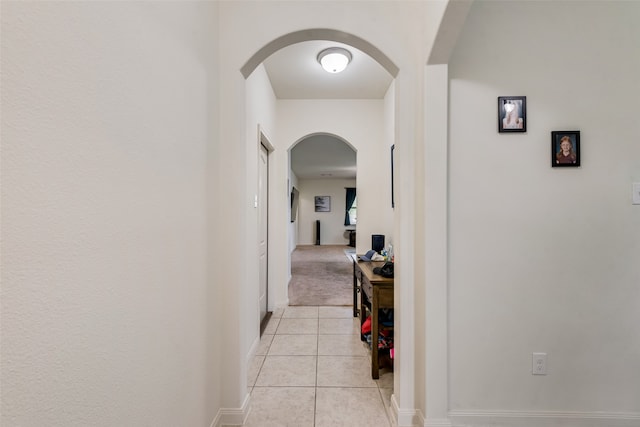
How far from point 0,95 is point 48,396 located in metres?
0.63

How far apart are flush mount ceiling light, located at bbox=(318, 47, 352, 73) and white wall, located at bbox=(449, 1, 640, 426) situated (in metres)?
1.20

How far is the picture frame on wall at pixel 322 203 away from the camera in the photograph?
11.3 metres

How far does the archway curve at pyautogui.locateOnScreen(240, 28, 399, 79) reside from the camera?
162 centimetres

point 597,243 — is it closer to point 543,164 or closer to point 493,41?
point 543,164

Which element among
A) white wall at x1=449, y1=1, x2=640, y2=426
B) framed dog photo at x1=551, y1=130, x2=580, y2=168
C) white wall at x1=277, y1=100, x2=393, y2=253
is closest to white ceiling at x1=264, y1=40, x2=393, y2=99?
white wall at x1=277, y1=100, x2=393, y2=253

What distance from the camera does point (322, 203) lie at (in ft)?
37.0

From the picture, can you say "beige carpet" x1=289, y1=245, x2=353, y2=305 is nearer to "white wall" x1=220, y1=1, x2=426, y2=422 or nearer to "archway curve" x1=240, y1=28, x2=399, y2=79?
"white wall" x1=220, y1=1, x2=426, y2=422

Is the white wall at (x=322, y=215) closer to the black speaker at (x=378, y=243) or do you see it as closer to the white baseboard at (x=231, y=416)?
the black speaker at (x=378, y=243)

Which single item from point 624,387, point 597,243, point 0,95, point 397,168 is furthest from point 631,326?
point 0,95

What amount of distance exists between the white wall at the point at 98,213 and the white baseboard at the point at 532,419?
1.48 meters

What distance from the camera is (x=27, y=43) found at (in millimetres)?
572

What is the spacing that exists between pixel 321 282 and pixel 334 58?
11.9ft

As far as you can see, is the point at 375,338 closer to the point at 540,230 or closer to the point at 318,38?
the point at 540,230

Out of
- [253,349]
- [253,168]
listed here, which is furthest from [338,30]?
[253,349]
